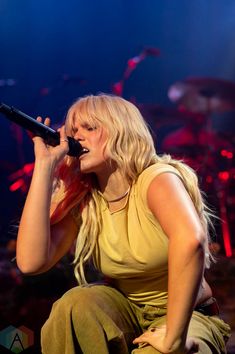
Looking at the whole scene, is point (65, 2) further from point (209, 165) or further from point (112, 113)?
point (112, 113)

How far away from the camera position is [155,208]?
1.16m

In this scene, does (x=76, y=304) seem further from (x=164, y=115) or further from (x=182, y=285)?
(x=164, y=115)

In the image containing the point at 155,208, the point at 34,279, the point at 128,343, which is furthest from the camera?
the point at 34,279

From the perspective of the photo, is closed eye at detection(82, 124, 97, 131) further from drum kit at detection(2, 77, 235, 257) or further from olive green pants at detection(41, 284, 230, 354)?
drum kit at detection(2, 77, 235, 257)

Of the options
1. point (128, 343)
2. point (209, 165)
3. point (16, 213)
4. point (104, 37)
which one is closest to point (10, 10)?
point (104, 37)

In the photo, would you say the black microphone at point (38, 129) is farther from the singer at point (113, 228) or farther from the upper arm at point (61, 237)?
the upper arm at point (61, 237)

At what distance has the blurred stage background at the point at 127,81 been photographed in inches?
112

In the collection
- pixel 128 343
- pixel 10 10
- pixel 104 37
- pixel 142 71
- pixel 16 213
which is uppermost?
pixel 10 10

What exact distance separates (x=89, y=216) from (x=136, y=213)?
16 centimetres

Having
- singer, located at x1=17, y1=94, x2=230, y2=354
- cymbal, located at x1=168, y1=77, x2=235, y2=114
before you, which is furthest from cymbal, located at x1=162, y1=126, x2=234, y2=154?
singer, located at x1=17, y1=94, x2=230, y2=354

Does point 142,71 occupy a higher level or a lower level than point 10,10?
lower

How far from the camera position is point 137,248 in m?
1.25

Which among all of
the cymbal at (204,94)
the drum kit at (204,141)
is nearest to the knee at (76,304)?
the drum kit at (204,141)

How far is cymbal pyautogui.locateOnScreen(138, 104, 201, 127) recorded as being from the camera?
3.03 meters
